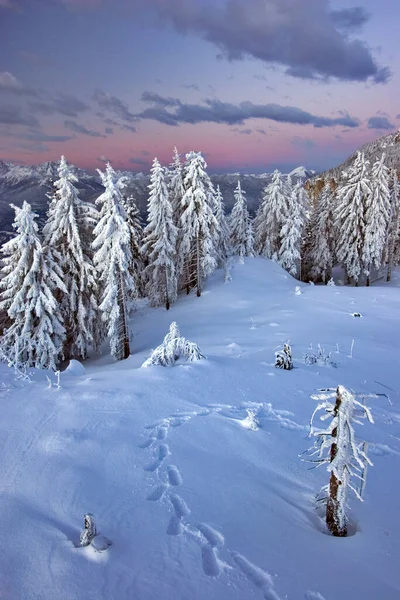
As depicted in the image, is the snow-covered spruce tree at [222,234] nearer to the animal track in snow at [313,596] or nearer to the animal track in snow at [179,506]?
the animal track in snow at [179,506]

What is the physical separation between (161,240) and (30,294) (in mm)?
13506

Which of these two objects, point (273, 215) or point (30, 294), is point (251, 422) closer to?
point (30, 294)

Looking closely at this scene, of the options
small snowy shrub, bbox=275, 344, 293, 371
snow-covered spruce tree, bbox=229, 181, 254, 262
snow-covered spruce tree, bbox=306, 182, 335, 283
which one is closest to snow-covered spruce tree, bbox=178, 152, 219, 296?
snow-covered spruce tree, bbox=229, 181, 254, 262

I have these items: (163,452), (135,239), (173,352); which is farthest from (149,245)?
(163,452)

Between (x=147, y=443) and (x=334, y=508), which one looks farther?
(x=147, y=443)

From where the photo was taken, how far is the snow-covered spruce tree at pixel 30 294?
17.6 meters

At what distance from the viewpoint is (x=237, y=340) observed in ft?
52.4

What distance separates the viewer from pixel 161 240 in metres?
29.4

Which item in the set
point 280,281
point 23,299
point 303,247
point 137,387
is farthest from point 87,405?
point 303,247

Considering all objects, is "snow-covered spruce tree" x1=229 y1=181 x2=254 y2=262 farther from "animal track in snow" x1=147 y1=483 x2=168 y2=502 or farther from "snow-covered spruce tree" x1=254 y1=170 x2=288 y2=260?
"animal track in snow" x1=147 y1=483 x2=168 y2=502

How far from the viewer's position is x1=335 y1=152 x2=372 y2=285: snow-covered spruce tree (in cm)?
3812

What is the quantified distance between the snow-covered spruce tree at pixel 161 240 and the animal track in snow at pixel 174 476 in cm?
2519

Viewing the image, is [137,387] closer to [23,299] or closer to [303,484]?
[303,484]

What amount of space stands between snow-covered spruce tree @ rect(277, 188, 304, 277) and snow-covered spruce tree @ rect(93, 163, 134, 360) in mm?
24694
